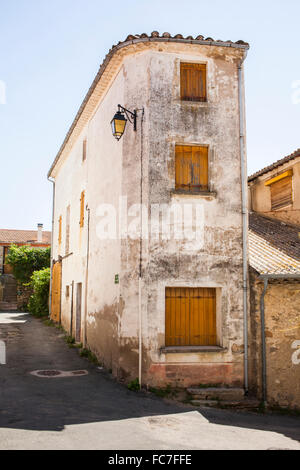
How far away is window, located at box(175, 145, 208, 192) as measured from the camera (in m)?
9.80

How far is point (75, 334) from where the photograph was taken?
14.5m

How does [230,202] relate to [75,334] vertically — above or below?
above

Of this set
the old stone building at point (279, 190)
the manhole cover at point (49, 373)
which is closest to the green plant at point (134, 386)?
the manhole cover at point (49, 373)

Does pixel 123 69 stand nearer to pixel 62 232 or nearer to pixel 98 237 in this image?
pixel 98 237

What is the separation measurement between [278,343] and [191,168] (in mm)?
4496

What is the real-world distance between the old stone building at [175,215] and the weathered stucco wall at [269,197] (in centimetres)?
425

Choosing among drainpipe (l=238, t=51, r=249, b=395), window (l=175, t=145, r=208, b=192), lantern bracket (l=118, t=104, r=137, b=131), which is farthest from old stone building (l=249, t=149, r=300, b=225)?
lantern bracket (l=118, t=104, r=137, b=131)

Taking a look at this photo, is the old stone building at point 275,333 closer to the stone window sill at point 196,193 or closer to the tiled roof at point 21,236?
the stone window sill at point 196,193

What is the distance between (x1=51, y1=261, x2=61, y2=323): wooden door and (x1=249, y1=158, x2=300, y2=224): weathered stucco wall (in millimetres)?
8906

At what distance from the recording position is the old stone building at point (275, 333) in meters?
9.28

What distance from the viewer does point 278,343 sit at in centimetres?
942

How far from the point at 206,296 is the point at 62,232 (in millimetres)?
10194

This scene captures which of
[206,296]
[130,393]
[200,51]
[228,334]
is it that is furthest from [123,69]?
[130,393]
